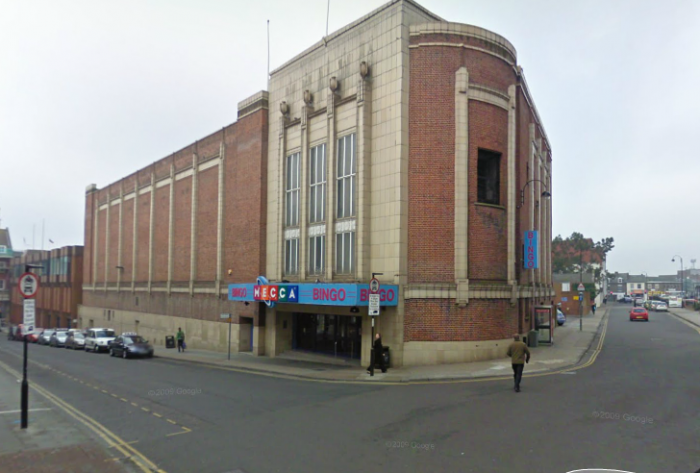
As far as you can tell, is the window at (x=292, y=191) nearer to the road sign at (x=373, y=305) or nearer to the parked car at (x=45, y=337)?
the road sign at (x=373, y=305)

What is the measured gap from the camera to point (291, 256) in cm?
3017

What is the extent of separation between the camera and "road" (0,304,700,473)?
9.65 metres

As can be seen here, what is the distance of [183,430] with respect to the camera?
12562mm

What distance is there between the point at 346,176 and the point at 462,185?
19.8 ft

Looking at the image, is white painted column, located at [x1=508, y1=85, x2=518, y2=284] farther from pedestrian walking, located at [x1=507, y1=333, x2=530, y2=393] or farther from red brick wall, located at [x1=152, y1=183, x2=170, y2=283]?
red brick wall, located at [x1=152, y1=183, x2=170, y2=283]

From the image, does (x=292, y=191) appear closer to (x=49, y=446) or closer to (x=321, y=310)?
(x=321, y=310)

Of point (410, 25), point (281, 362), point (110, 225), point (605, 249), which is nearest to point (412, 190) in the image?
point (410, 25)

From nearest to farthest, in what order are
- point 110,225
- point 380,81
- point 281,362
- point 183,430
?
1. point 183,430
2. point 380,81
3. point 281,362
4. point 110,225

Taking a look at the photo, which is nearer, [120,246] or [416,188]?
[416,188]

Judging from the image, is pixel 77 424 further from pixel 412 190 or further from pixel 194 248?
pixel 194 248

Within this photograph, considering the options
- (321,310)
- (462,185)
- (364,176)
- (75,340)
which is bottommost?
Result: (75,340)

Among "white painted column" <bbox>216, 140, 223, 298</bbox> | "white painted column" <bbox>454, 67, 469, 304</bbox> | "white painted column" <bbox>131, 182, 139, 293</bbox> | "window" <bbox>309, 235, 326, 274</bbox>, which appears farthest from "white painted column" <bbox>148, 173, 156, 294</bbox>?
"white painted column" <bbox>454, 67, 469, 304</bbox>

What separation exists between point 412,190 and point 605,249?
11108 cm

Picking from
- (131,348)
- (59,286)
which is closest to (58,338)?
(131,348)
